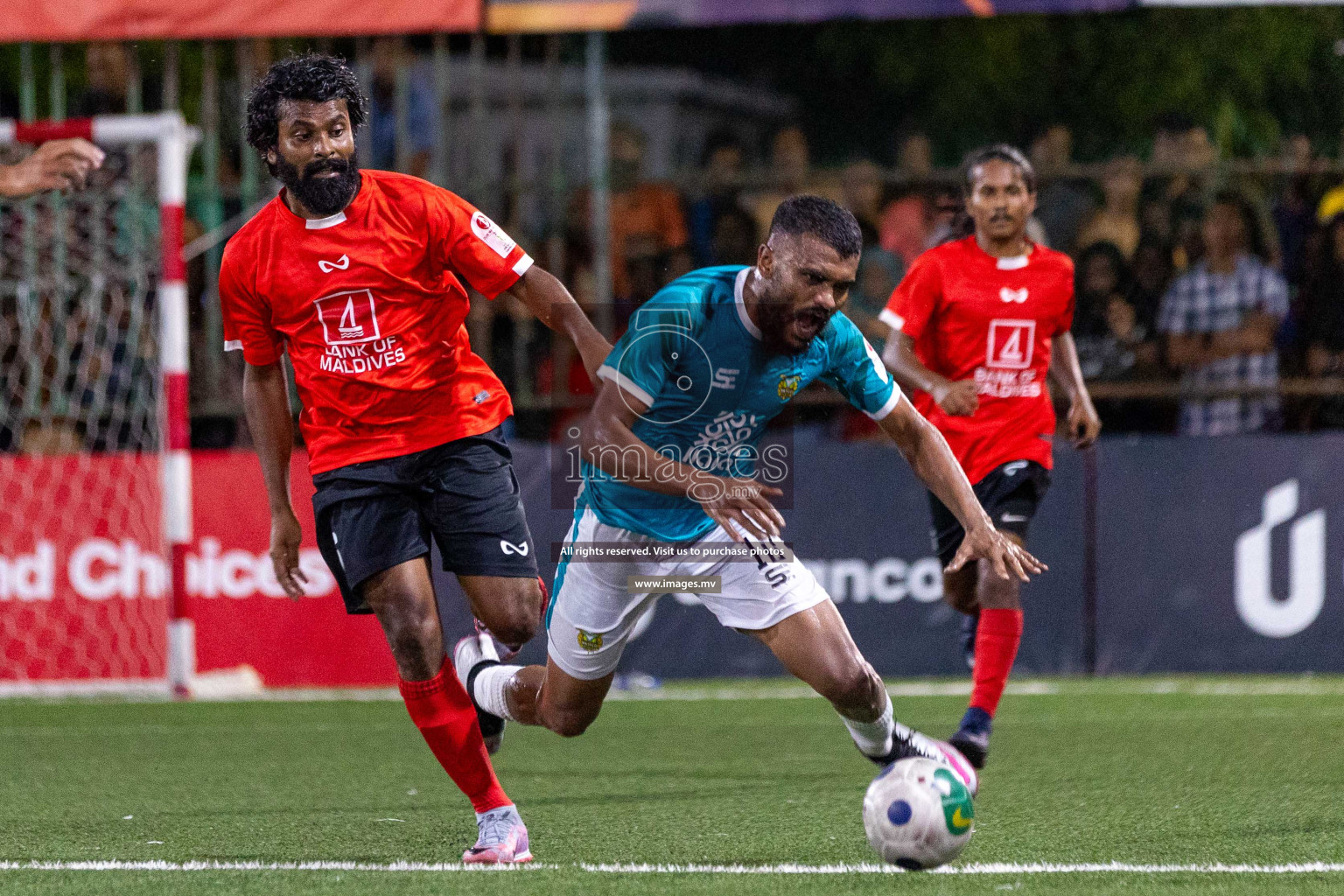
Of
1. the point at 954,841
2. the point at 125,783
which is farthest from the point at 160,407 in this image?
the point at 954,841

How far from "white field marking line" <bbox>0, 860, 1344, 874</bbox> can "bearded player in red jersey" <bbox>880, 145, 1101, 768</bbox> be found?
2.26 m

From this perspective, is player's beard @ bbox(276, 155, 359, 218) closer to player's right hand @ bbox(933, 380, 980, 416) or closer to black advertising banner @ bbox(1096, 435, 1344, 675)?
player's right hand @ bbox(933, 380, 980, 416)

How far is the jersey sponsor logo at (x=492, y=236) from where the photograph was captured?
16.5ft

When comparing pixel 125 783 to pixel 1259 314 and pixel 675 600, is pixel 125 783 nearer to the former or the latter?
pixel 675 600

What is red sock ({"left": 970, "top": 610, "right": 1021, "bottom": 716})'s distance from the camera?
6270mm

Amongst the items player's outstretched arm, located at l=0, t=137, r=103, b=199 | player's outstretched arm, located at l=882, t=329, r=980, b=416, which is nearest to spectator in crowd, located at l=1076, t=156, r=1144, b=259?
player's outstretched arm, located at l=882, t=329, r=980, b=416

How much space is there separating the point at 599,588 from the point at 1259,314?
612 centimetres

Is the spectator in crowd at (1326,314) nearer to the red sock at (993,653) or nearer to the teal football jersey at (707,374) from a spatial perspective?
the red sock at (993,653)

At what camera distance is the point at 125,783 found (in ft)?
21.0

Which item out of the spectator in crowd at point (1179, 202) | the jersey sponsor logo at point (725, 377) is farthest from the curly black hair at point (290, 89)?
the spectator in crowd at point (1179, 202)

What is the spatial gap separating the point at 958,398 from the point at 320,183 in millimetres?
2566

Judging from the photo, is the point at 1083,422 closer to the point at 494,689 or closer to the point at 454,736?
the point at 494,689

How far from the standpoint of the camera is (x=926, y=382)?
6660 millimetres

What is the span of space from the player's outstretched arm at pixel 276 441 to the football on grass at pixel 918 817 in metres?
1.85
